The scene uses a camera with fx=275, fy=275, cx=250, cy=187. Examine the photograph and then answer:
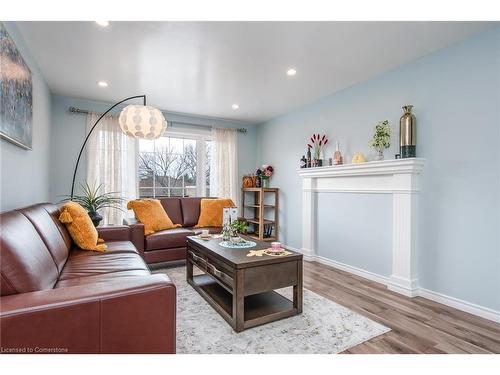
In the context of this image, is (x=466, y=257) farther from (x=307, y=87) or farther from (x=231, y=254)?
(x=307, y=87)

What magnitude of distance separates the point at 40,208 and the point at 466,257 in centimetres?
360

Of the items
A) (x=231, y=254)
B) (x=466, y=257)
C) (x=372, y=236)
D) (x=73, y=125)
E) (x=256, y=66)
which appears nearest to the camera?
(x=231, y=254)

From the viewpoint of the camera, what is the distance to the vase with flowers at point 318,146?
3975 millimetres

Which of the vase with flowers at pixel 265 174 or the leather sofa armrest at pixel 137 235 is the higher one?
the vase with flowers at pixel 265 174

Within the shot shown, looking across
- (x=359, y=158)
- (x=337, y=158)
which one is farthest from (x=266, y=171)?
(x=359, y=158)

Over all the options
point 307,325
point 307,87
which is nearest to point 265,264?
point 307,325

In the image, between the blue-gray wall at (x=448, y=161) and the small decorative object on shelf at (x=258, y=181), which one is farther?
the small decorative object on shelf at (x=258, y=181)

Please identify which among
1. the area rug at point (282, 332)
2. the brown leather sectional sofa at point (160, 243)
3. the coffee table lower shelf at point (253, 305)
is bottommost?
the area rug at point (282, 332)

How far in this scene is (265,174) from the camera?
518cm

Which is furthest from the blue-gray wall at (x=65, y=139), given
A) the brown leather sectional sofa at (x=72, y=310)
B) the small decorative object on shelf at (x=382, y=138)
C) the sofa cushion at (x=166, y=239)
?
the small decorative object on shelf at (x=382, y=138)

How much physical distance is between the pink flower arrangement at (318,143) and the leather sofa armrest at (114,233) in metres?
2.75

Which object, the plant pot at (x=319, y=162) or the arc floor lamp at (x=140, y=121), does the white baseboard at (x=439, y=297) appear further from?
the arc floor lamp at (x=140, y=121)

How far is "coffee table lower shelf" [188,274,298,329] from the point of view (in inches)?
82.6

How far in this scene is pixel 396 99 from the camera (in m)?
3.04
